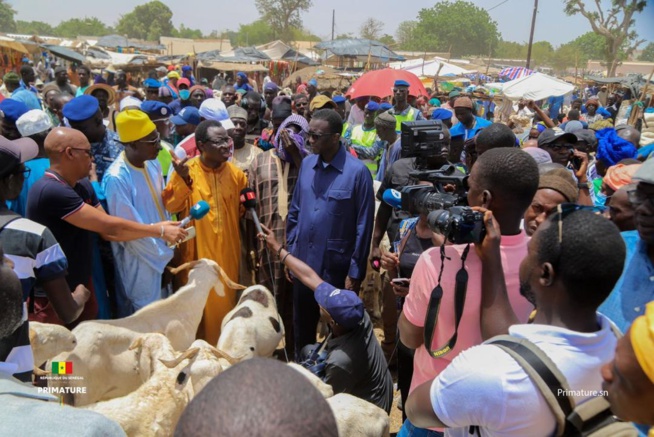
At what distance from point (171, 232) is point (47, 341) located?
3.87 ft

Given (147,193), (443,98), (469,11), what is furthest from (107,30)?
(147,193)

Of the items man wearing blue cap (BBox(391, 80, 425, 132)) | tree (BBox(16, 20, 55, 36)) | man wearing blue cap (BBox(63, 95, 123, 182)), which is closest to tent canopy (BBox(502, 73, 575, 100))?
man wearing blue cap (BBox(391, 80, 425, 132))

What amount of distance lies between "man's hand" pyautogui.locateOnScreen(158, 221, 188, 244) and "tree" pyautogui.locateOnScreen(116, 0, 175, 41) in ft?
330

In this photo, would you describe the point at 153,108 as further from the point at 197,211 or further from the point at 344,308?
the point at 344,308

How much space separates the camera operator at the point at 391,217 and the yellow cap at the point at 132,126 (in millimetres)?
1772

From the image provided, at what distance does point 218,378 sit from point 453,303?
48.4 inches

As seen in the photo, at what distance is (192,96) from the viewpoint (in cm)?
962

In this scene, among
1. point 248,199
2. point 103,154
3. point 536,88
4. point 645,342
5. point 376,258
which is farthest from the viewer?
point 536,88

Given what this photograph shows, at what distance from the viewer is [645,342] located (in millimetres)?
1140

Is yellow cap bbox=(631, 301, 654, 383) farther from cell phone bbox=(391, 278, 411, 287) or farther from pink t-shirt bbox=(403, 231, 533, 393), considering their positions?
cell phone bbox=(391, 278, 411, 287)

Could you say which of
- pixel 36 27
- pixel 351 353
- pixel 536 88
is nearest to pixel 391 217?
pixel 351 353

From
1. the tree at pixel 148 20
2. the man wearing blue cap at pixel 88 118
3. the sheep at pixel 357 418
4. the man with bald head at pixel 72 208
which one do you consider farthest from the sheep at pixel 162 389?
the tree at pixel 148 20

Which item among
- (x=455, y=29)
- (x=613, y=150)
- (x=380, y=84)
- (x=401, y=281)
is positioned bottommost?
(x=401, y=281)

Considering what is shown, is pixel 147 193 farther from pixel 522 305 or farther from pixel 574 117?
pixel 574 117
